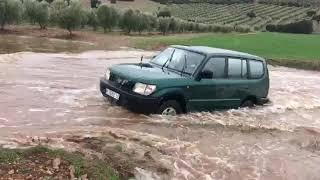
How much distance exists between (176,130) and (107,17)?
105ft

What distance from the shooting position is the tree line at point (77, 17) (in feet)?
120

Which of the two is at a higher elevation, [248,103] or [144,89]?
[144,89]

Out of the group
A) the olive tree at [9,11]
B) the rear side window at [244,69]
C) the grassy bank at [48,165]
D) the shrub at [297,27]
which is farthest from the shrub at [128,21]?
the grassy bank at [48,165]

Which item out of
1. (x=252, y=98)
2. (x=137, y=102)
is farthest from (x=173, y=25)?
(x=137, y=102)

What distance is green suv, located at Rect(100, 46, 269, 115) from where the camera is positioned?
11.7 metres

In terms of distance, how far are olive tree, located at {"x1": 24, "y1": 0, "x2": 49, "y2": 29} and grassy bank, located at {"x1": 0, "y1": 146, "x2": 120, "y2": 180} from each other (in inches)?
1219

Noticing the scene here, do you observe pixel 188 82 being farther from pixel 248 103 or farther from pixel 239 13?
pixel 239 13

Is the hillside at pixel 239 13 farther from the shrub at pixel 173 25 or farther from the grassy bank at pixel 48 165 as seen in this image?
the grassy bank at pixel 48 165

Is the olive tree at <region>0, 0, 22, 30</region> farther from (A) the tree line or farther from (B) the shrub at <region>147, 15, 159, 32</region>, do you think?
(B) the shrub at <region>147, 15, 159, 32</region>

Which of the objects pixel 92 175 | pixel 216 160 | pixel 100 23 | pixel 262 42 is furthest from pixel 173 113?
pixel 100 23

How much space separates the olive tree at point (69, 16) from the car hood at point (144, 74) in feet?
84.1

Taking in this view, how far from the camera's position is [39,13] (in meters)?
38.2

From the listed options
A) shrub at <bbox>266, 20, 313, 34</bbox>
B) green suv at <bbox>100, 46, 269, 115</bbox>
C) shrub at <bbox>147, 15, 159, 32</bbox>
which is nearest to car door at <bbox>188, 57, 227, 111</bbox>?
green suv at <bbox>100, 46, 269, 115</bbox>

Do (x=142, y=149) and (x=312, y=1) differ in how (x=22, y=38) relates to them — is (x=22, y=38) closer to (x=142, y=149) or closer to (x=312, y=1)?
(x=142, y=149)
